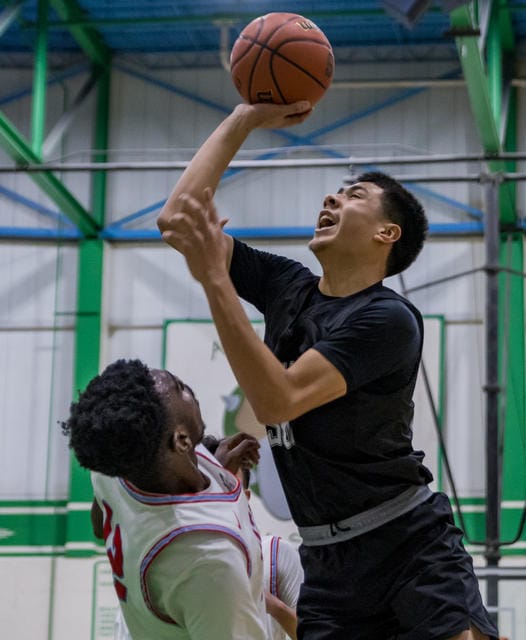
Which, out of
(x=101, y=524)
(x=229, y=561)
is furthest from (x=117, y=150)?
(x=229, y=561)

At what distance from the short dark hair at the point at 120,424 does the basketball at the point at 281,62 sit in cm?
97

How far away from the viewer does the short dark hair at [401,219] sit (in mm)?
3463

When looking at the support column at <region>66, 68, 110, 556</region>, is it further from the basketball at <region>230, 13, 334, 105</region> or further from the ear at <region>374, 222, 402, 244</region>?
the ear at <region>374, 222, 402, 244</region>

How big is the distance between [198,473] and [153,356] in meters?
8.05

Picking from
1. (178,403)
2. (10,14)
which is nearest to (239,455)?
(178,403)

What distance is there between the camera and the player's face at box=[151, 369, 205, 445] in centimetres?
369

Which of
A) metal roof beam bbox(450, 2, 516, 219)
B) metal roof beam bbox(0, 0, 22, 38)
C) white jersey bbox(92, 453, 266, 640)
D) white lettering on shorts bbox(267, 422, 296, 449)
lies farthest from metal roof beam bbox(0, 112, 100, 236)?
white lettering on shorts bbox(267, 422, 296, 449)

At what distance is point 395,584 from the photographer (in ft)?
10.3

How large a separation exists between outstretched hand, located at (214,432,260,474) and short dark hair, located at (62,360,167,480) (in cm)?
87

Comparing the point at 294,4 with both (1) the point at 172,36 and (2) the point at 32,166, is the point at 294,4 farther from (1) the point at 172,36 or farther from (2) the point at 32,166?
(2) the point at 32,166

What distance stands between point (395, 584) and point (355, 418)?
1.57 feet

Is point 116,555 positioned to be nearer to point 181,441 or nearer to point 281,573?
point 181,441

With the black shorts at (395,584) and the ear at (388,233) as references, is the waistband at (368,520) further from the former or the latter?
the ear at (388,233)

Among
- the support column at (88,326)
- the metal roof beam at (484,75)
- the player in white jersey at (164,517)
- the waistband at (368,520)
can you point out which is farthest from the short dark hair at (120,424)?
the support column at (88,326)
